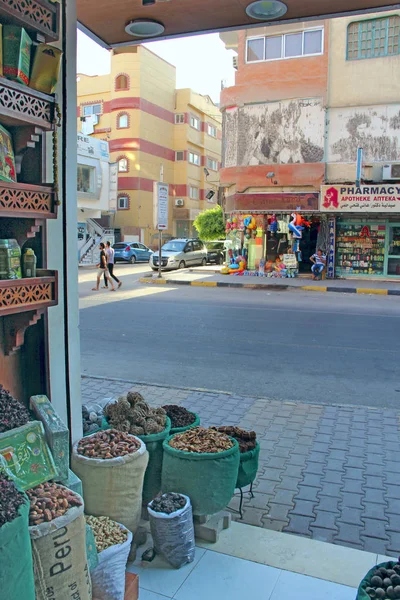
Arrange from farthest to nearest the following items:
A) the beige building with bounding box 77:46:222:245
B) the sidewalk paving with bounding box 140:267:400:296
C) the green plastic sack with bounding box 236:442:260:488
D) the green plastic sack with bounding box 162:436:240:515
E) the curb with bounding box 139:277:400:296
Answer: the beige building with bounding box 77:46:222:245 → the sidewalk paving with bounding box 140:267:400:296 → the curb with bounding box 139:277:400:296 → the green plastic sack with bounding box 236:442:260:488 → the green plastic sack with bounding box 162:436:240:515

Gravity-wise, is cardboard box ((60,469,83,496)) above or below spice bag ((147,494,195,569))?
above

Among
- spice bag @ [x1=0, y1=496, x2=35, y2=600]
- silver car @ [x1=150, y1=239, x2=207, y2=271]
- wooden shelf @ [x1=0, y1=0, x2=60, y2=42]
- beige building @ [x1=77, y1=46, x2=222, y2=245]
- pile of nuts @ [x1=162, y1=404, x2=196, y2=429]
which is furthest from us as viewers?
beige building @ [x1=77, y1=46, x2=222, y2=245]

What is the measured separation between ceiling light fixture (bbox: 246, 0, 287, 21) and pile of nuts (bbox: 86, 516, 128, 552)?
11.9 feet

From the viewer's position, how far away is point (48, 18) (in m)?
2.80

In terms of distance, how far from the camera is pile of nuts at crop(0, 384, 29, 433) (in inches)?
93.2

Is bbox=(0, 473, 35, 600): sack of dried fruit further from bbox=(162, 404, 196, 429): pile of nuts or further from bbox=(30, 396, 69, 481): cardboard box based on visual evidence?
bbox=(162, 404, 196, 429): pile of nuts

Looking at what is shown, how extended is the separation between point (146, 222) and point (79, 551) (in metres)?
45.4

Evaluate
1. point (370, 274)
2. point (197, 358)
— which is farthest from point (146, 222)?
point (197, 358)

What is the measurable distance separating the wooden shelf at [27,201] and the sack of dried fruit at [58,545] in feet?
4.38

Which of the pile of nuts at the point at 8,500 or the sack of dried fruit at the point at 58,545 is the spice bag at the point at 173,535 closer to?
the sack of dried fruit at the point at 58,545

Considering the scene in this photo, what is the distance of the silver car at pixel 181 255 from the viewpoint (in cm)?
2727

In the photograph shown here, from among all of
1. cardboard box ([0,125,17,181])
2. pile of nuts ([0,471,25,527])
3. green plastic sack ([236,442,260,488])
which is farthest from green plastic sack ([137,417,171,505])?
cardboard box ([0,125,17,181])

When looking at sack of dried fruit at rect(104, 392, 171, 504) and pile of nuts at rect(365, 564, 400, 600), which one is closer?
pile of nuts at rect(365, 564, 400, 600)

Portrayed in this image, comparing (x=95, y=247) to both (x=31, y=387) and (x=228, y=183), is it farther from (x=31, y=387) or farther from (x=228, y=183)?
(x=31, y=387)
